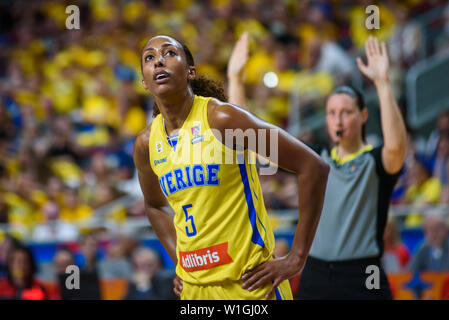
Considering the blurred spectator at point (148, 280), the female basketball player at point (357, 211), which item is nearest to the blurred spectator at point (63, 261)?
the blurred spectator at point (148, 280)

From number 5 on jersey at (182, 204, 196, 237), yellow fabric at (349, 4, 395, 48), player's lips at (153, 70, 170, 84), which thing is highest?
yellow fabric at (349, 4, 395, 48)

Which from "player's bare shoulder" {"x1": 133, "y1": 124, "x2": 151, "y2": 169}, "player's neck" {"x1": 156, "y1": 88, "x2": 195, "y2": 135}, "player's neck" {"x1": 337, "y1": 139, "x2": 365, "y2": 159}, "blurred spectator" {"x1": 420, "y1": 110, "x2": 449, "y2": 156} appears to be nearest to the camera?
"player's neck" {"x1": 156, "y1": 88, "x2": 195, "y2": 135}

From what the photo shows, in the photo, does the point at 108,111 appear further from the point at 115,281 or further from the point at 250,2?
the point at 115,281

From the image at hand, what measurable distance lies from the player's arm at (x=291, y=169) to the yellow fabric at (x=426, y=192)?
405 cm

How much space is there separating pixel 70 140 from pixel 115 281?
3470 millimetres

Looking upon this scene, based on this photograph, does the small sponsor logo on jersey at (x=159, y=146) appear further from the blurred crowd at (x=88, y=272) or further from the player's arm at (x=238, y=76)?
the blurred crowd at (x=88, y=272)

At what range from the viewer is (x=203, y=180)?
98.3 inches

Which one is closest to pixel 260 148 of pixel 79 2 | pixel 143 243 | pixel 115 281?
pixel 115 281

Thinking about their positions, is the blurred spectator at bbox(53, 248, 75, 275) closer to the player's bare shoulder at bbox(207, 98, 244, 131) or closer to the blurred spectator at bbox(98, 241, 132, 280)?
the blurred spectator at bbox(98, 241, 132, 280)

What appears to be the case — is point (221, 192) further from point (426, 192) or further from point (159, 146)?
point (426, 192)

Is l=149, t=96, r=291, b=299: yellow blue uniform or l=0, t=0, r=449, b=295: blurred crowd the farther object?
l=0, t=0, r=449, b=295: blurred crowd

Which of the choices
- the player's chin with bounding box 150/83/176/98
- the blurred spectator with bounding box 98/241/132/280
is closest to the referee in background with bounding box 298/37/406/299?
the player's chin with bounding box 150/83/176/98

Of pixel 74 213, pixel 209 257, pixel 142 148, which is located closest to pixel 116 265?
pixel 74 213

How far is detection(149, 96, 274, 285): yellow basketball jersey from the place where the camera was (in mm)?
2482
